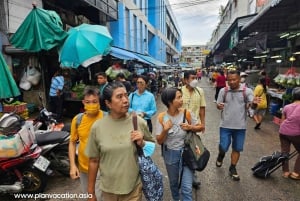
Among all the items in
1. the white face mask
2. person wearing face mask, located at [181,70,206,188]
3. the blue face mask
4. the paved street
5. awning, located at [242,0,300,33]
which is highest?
awning, located at [242,0,300,33]

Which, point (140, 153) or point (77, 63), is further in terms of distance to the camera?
point (77, 63)

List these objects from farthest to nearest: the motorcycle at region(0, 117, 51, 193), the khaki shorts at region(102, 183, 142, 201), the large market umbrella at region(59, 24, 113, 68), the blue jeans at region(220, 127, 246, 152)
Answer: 1. the large market umbrella at region(59, 24, 113, 68)
2. the blue jeans at region(220, 127, 246, 152)
3. the motorcycle at region(0, 117, 51, 193)
4. the khaki shorts at region(102, 183, 142, 201)

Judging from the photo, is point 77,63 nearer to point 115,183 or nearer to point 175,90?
point 175,90

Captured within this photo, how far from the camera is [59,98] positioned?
868 cm

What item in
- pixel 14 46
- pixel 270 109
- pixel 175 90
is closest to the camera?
pixel 175 90

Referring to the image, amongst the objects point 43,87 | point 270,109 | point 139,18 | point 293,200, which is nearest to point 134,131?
point 293,200

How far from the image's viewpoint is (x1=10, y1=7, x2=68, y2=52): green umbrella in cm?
701

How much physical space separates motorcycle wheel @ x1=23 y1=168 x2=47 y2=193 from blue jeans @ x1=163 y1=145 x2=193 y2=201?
2133 millimetres

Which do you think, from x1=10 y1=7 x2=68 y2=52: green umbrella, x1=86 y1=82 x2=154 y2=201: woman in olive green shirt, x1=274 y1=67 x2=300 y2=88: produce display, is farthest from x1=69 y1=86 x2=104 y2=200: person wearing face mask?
x1=274 y1=67 x2=300 y2=88: produce display

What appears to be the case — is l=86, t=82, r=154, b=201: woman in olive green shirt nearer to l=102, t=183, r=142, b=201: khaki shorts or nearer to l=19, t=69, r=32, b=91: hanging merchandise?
l=102, t=183, r=142, b=201: khaki shorts

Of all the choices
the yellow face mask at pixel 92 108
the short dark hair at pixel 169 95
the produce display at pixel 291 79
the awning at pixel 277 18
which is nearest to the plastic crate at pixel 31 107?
the yellow face mask at pixel 92 108

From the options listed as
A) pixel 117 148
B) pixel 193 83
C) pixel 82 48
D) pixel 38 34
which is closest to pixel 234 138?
pixel 193 83

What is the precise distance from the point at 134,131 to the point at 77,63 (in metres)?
4.35

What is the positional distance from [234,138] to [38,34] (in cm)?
561
